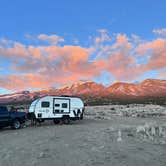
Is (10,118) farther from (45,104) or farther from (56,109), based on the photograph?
(56,109)

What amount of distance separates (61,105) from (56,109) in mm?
644

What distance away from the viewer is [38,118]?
25.7 meters

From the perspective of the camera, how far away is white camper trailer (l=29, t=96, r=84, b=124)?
25.8 metres

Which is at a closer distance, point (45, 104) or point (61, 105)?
point (45, 104)

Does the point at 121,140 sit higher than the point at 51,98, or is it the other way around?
the point at 51,98

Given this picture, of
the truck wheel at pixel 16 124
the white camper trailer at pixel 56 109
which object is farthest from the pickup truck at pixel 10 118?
the white camper trailer at pixel 56 109

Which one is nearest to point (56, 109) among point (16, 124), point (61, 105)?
point (61, 105)

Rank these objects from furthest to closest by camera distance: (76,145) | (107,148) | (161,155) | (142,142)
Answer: (142,142) → (76,145) → (107,148) → (161,155)

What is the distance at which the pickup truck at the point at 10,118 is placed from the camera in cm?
2200

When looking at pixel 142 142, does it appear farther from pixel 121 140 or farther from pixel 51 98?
pixel 51 98

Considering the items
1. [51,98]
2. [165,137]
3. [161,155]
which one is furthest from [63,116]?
[161,155]

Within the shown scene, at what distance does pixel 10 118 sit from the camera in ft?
74.2

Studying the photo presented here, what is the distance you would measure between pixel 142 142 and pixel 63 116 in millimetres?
13505

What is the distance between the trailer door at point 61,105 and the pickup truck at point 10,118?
145 inches
